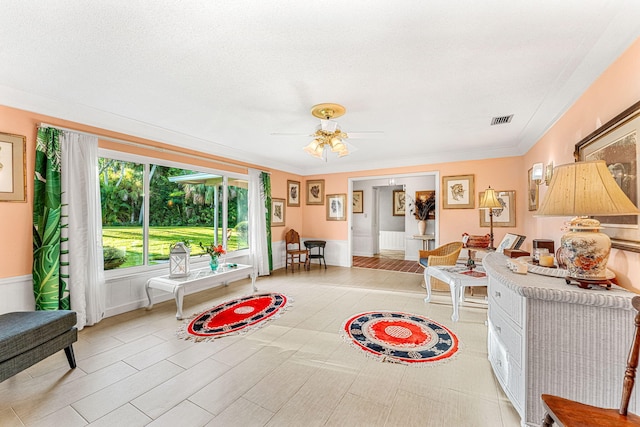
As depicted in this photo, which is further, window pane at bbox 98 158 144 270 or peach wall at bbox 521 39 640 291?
window pane at bbox 98 158 144 270

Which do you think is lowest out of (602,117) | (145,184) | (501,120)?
(145,184)

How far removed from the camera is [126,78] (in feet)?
7.90

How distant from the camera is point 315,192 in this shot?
7.02 m

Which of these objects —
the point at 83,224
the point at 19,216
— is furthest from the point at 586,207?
the point at 19,216

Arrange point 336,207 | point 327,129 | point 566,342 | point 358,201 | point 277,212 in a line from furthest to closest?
point 358,201 → point 336,207 → point 277,212 → point 327,129 → point 566,342

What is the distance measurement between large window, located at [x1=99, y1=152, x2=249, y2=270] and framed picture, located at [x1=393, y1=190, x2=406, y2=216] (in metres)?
5.44

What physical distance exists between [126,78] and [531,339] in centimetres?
371

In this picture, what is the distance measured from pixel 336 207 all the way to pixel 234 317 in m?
3.93

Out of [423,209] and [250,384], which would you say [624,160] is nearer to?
[250,384]

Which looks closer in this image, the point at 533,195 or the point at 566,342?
the point at 566,342

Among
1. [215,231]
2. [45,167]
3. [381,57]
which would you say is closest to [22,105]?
[45,167]

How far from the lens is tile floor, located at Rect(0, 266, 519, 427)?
5.73ft

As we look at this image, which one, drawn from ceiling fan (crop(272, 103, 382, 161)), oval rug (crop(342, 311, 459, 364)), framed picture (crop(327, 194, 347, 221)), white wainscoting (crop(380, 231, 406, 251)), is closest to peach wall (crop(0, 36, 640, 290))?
framed picture (crop(327, 194, 347, 221))

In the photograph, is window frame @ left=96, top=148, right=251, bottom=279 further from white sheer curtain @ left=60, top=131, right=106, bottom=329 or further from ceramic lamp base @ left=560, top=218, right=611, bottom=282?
ceramic lamp base @ left=560, top=218, right=611, bottom=282
